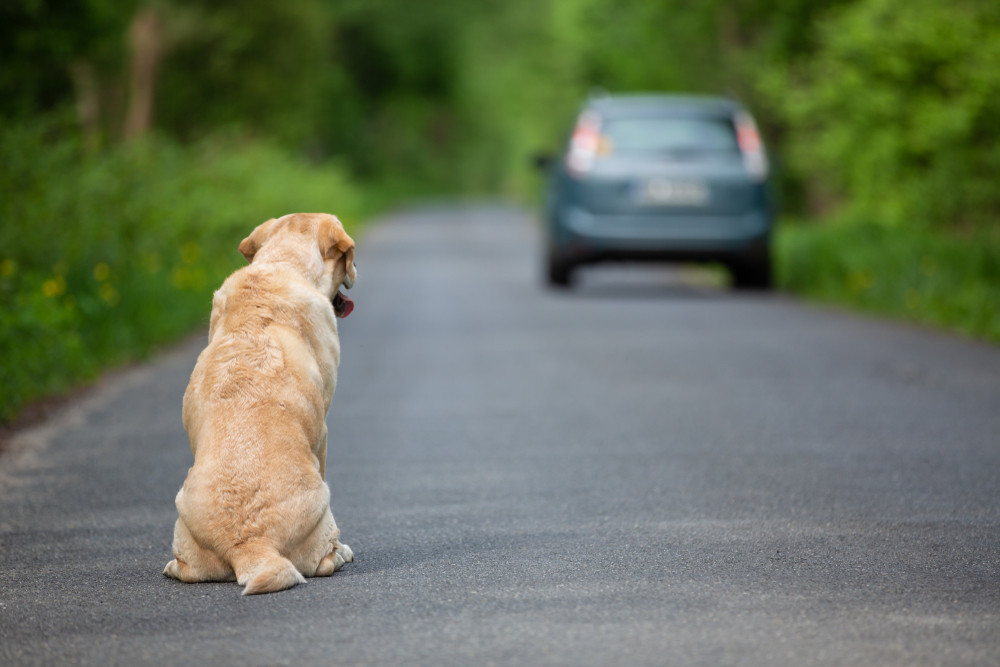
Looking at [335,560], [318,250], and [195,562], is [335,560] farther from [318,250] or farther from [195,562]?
[318,250]

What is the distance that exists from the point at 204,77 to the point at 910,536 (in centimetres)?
2180

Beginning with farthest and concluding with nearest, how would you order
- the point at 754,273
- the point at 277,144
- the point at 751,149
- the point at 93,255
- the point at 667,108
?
the point at 277,144
the point at 754,273
the point at 667,108
the point at 751,149
the point at 93,255

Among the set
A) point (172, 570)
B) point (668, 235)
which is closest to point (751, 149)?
point (668, 235)

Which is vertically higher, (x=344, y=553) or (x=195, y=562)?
(x=195, y=562)

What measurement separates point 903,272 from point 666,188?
269 centimetres

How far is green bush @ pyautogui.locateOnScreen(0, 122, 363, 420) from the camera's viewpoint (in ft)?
29.5

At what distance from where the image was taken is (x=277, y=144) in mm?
31922

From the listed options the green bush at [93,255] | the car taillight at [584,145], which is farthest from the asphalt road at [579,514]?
the car taillight at [584,145]

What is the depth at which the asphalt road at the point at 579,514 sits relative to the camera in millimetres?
3816

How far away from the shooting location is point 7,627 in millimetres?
4031

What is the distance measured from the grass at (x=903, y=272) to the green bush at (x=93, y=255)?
17.9ft

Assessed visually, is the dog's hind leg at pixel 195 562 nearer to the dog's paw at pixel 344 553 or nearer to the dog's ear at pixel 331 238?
the dog's paw at pixel 344 553

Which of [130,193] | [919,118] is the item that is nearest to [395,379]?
[130,193]

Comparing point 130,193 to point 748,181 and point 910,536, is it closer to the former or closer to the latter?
point 748,181
